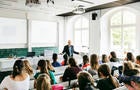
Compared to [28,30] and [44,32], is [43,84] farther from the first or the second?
[44,32]

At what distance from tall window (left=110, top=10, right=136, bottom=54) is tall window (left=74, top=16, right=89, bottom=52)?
5.30 feet

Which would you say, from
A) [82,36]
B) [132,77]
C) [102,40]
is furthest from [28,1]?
[82,36]

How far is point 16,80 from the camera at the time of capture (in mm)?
2805

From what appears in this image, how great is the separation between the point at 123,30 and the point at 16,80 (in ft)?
19.5

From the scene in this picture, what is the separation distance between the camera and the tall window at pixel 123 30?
7.36 metres

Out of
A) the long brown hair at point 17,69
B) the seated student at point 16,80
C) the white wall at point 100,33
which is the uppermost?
the white wall at point 100,33

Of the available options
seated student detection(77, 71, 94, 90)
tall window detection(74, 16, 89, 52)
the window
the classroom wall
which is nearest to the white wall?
tall window detection(74, 16, 89, 52)

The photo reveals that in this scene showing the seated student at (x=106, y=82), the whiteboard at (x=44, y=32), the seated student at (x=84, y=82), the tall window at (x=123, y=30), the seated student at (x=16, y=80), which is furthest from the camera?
the whiteboard at (x=44, y=32)

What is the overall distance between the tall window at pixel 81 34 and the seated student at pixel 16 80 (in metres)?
6.51

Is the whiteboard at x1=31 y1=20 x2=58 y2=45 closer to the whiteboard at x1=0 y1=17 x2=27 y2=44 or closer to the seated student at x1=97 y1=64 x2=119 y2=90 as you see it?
the whiteboard at x1=0 y1=17 x2=27 y2=44

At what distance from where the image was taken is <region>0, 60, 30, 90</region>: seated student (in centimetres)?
276

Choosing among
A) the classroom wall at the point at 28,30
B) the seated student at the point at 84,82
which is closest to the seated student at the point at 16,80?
the seated student at the point at 84,82

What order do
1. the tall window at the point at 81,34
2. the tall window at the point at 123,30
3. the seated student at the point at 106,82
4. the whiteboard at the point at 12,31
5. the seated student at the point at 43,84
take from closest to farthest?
the seated student at the point at 43,84 < the seated student at the point at 106,82 < the tall window at the point at 123,30 < the whiteboard at the point at 12,31 < the tall window at the point at 81,34

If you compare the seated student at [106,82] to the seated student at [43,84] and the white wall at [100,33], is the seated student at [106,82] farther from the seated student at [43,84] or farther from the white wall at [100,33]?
the white wall at [100,33]
